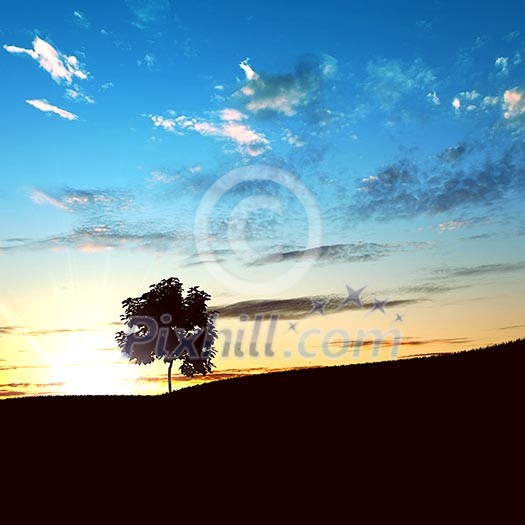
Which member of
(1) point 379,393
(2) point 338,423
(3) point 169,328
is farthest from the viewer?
(3) point 169,328

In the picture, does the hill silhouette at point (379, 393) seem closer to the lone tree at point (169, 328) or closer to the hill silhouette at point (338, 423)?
the hill silhouette at point (338, 423)

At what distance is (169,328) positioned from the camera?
54.8m

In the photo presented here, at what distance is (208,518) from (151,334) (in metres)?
43.8

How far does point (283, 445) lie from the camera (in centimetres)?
1695

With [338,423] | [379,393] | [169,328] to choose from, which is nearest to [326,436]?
[338,423]

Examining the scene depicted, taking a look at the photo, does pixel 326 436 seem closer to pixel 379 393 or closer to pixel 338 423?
pixel 338 423

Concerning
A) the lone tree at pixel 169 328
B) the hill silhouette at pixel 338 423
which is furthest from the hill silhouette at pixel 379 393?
the lone tree at pixel 169 328

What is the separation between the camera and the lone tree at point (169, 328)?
178ft

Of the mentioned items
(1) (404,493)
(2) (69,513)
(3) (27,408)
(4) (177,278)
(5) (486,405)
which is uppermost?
(4) (177,278)

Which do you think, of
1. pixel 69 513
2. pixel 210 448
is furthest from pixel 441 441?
pixel 69 513

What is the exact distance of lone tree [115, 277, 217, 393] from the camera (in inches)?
2132

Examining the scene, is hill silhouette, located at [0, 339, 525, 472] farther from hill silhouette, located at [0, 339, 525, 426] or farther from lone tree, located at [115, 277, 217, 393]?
lone tree, located at [115, 277, 217, 393]

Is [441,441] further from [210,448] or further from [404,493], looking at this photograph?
[210,448]

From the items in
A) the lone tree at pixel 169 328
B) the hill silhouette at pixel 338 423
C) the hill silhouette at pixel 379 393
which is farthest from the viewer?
the lone tree at pixel 169 328
